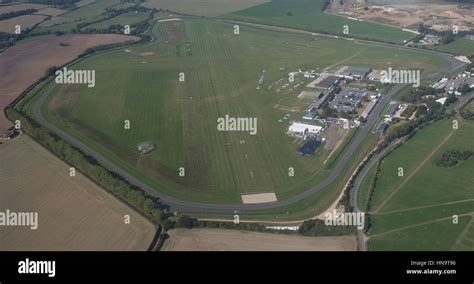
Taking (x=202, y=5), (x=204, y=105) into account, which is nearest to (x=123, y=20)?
(x=202, y=5)

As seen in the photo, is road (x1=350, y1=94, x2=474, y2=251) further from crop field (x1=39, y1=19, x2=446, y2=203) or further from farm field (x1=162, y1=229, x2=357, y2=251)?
crop field (x1=39, y1=19, x2=446, y2=203)

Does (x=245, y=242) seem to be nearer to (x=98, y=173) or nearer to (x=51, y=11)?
(x=98, y=173)

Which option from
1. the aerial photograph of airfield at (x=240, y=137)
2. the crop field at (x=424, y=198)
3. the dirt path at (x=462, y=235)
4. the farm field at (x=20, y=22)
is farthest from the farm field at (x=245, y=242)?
the farm field at (x=20, y=22)

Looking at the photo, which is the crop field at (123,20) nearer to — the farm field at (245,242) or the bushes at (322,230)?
the farm field at (245,242)

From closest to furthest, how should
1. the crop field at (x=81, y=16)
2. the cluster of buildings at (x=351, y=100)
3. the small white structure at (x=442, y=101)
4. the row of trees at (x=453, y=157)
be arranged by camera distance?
the row of trees at (x=453, y=157)
the cluster of buildings at (x=351, y=100)
the small white structure at (x=442, y=101)
the crop field at (x=81, y=16)

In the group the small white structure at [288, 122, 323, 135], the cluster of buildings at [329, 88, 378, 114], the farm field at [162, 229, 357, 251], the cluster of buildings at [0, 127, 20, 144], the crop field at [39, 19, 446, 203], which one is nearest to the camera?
the farm field at [162, 229, 357, 251]

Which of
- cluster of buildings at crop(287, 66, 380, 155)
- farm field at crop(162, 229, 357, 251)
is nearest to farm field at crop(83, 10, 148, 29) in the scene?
cluster of buildings at crop(287, 66, 380, 155)
